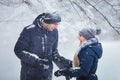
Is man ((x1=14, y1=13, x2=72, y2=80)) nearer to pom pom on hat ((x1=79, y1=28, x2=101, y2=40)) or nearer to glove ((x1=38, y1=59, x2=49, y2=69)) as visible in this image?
glove ((x1=38, y1=59, x2=49, y2=69))

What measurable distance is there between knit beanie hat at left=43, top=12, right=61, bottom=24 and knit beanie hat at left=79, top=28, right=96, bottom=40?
10.1 inches

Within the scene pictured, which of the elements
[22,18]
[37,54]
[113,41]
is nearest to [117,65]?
[113,41]

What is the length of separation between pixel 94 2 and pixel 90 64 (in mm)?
697

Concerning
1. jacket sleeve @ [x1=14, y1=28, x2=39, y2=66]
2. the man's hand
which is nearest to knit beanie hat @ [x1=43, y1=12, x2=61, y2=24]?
jacket sleeve @ [x1=14, y1=28, x2=39, y2=66]

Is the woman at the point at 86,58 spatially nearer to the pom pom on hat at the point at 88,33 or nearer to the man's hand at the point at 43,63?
the pom pom on hat at the point at 88,33

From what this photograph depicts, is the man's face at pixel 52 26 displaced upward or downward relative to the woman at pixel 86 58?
upward

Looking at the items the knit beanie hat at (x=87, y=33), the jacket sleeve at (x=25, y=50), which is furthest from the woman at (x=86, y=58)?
the jacket sleeve at (x=25, y=50)

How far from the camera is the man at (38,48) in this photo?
279 centimetres

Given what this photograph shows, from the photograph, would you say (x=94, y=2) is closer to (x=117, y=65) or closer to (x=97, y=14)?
(x=97, y=14)

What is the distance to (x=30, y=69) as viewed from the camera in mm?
2809

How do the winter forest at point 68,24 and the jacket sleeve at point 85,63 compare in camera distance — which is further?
the winter forest at point 68,24

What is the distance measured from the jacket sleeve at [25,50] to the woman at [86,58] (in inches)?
10.0

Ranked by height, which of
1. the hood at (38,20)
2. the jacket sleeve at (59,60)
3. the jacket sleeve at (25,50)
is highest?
the hood at (38,20)

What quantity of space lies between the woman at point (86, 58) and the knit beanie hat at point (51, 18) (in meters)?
0.28
